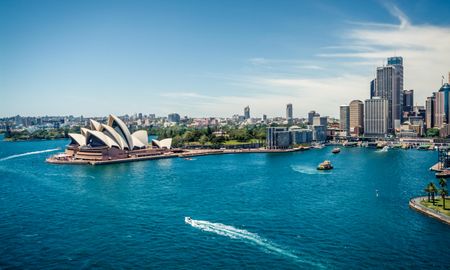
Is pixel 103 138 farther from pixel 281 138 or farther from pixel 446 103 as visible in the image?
pixel 446 103

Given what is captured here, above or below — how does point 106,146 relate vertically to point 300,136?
below

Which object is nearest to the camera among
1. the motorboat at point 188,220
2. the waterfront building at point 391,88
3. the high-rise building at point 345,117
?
the motorboat at point 188,220

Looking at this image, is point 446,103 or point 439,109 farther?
point 439,109

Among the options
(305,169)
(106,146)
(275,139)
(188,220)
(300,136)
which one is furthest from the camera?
(300,136)

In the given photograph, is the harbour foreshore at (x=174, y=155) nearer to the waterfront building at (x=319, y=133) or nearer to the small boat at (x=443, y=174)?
the waterfront building at (x=319, y=133)

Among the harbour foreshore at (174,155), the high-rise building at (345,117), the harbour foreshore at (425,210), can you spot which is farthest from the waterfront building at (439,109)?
the harbour foreshore at (425,210)

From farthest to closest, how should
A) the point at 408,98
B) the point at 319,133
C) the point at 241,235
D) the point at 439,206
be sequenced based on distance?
1. the point at 408,98
2. the point at 319,133
3. the point at 439,206
4. the point at 241,235

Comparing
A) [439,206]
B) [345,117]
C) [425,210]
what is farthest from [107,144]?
[345,117]
